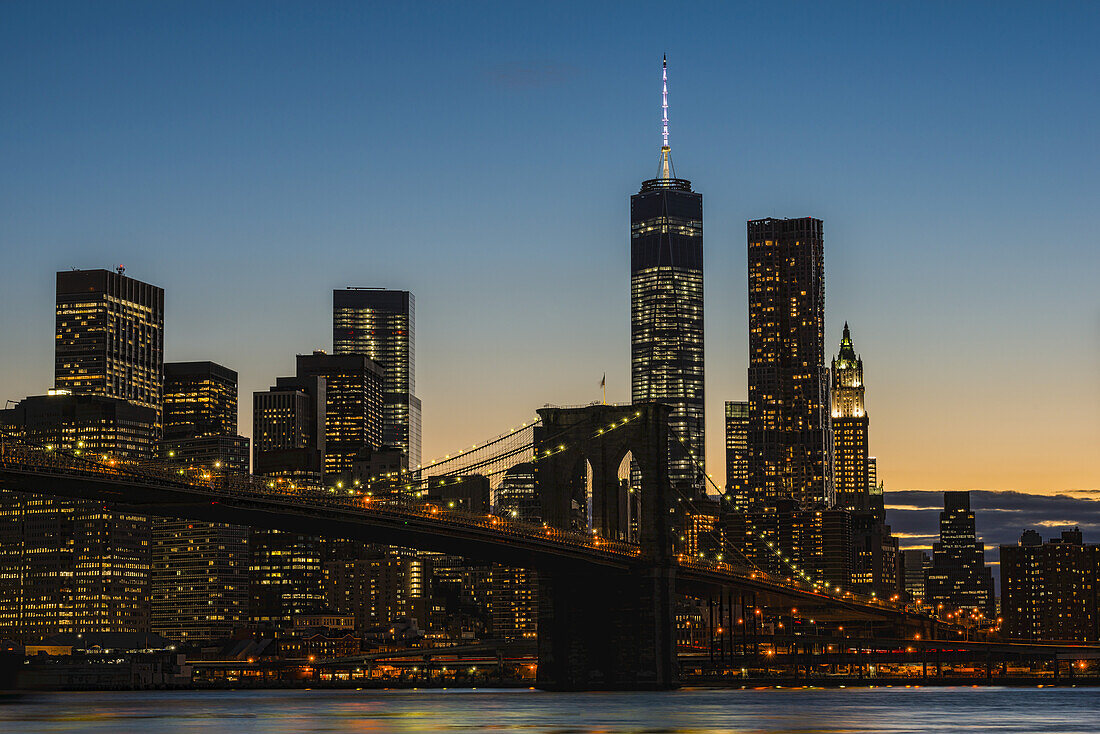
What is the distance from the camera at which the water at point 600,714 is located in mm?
68812

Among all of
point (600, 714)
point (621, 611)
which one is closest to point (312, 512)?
point (600, 714)

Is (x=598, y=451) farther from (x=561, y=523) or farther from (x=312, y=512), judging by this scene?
(x=312, y=512)

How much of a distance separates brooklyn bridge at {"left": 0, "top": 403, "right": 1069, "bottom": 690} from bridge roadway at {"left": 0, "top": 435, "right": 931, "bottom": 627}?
0.08 m

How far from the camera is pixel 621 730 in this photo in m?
64.4

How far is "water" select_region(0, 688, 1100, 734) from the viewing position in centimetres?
6881

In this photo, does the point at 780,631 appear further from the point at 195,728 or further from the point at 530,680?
the point at 195,728

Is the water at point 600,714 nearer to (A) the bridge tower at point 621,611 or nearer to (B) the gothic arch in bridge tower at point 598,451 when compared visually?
(A) the bridge tower at point 621,611

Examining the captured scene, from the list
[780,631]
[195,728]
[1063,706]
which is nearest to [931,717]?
[1063,706]

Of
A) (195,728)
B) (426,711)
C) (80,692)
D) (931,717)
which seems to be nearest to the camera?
(195,728)

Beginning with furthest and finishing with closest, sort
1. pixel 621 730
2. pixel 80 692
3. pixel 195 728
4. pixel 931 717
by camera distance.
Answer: pixel 80 692, pixel 931 717, pixel 195 728, pixel 621 730

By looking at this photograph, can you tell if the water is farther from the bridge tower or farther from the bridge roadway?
the bridge roadway

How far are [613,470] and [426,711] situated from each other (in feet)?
65.6

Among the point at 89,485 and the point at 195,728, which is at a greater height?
the point at 89,485

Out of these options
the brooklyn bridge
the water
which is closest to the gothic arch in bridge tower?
the brooklyn bridge
